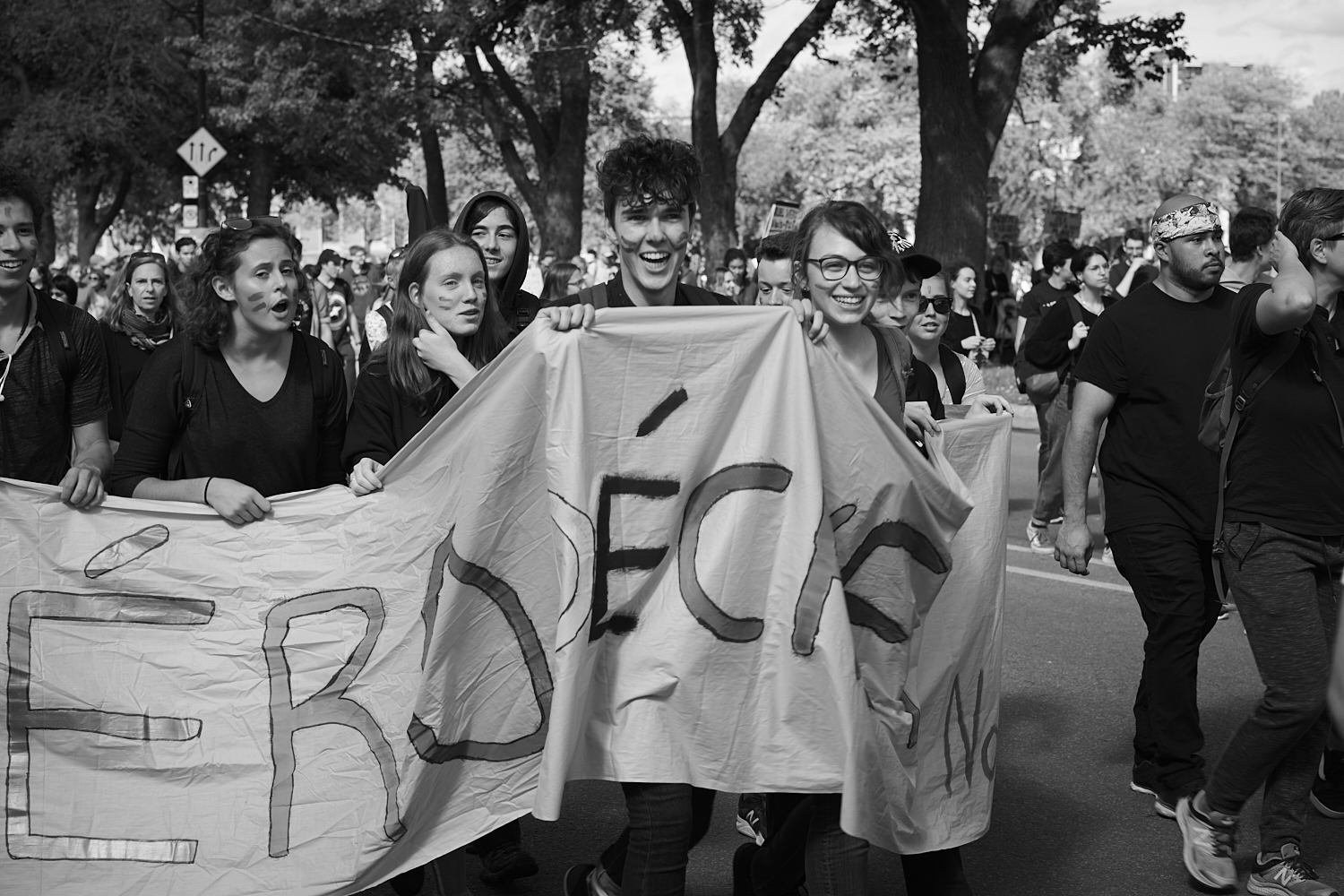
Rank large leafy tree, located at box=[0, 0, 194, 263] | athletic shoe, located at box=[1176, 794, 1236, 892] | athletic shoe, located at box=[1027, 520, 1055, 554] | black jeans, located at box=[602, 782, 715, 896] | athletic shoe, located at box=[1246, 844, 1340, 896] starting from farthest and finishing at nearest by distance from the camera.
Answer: large leafy tree, located at box=[0, 0, 194, 263]
athletic shoe, located at box=[1027, 520, 1055, 554]
athletic shoe, located at box=[1176, 794, 1236, 892]
athletic shoe, located at box=[1246, 844, 1340, 896]
black jeans, located at box=[602, 782, 715, 896]

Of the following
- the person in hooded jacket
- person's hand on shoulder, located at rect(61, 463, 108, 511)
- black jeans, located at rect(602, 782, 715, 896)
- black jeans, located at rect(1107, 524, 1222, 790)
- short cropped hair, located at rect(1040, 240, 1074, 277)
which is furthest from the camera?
short cropped hair, located at rect(1040, 240, 1074, 277)

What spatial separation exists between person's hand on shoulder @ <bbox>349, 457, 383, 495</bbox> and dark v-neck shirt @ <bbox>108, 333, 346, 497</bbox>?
0.86 ft

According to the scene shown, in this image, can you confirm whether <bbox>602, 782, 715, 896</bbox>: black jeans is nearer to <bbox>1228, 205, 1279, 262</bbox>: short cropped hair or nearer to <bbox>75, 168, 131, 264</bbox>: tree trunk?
<bbox>1228, 205, 1279, 262</bbox>: short cropped hair

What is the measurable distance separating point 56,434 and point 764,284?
2800 millimetres

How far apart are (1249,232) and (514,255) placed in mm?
2823

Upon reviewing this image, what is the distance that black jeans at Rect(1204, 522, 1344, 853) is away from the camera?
4.26 m

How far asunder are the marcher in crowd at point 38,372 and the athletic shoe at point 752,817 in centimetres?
222

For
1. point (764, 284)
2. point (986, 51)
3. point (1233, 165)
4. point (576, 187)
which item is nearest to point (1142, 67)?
point (986, 51)

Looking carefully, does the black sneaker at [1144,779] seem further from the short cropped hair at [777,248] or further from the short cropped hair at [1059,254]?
the short cropped hair at [1059,254]

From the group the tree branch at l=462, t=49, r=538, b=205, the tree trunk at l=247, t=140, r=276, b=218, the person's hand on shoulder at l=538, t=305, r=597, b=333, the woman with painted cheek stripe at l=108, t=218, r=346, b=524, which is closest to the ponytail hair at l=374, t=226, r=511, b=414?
the woman with painted cheek stripe at l=108, t=218, r=346, b=524

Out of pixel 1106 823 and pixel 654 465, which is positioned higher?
pixel 654 465

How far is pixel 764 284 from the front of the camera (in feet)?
20.2

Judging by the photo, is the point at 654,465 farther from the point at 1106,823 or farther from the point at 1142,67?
the point at 1142,67

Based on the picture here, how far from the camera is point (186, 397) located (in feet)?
13.5
